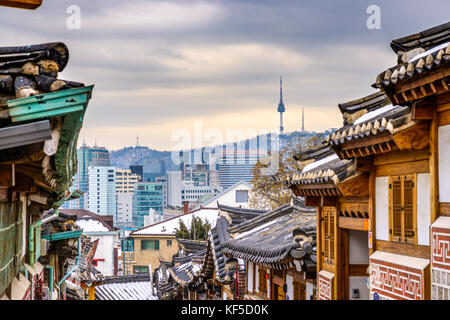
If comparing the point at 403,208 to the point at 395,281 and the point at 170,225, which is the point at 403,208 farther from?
the point at 170,225

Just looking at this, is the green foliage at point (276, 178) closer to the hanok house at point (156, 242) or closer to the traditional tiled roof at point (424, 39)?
the hanok house at point (156, 242)

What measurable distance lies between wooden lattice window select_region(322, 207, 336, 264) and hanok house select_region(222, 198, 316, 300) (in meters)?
0.93

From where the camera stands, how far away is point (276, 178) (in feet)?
144

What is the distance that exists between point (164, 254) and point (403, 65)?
214 feet

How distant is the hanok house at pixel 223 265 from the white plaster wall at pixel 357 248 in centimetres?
1053

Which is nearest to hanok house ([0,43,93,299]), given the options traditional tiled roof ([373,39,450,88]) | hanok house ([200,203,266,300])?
traditional tiled roof ([373,39,450,88])

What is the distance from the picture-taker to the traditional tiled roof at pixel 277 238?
642 inches

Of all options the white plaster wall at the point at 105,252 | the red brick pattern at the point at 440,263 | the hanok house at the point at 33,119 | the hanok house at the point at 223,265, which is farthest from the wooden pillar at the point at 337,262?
the white plaster wall at the point at 105,252

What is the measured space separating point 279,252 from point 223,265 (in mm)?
9209

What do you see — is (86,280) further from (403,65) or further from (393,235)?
(403,65)

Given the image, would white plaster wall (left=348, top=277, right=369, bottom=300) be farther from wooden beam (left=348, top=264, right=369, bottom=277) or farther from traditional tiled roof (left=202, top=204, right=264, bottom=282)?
traditional tiled roof (left=202, top=204, right=264, bottom=282)

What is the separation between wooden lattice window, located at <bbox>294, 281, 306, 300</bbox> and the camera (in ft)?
56.1

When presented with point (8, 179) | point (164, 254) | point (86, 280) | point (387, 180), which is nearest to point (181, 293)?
point (86, 280)
